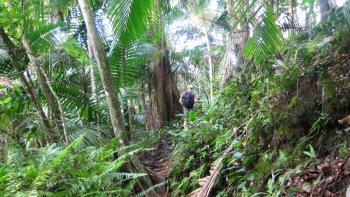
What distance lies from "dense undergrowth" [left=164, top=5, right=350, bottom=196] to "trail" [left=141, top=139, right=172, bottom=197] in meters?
0.16

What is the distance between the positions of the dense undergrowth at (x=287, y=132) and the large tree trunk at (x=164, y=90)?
321cm

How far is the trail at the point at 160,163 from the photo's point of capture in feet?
15.5

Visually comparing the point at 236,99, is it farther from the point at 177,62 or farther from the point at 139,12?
the point at 177,62

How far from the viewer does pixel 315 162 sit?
2.92m

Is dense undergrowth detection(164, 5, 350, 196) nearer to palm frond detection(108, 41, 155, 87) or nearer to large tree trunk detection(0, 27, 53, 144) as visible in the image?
large tree trunk detection(0, 27, 53, 144)

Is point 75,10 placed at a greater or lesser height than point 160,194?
greater

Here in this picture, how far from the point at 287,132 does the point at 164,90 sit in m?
5.14

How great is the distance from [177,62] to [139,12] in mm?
6120

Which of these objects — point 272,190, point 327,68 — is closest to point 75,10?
point 327,68

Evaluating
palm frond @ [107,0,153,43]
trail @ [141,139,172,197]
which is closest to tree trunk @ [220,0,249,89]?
palm frond @ [107,0,153,43]

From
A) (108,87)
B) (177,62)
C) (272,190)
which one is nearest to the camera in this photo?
(272,190)

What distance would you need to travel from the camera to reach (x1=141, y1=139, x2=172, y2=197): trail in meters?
4.74

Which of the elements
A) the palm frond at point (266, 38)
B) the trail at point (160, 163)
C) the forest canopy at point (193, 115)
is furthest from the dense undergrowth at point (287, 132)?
the palm frond at point (266, 38)

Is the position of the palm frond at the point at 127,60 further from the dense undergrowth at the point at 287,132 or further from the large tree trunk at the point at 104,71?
the dense undergrowth at the point at 287,132
